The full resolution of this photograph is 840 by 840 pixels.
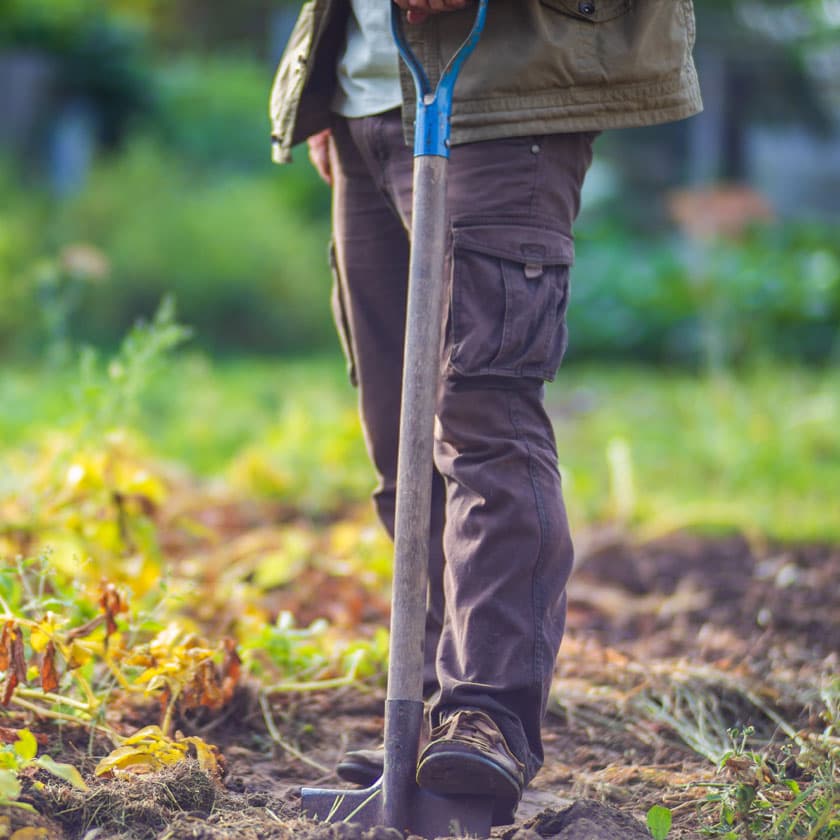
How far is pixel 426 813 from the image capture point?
1671 mm

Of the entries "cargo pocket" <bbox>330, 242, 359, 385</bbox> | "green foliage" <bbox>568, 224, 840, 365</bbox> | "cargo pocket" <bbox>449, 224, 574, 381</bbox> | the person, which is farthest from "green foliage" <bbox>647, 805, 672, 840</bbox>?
"green foliage" <bbox>568, 224, 840, 365</bbox>

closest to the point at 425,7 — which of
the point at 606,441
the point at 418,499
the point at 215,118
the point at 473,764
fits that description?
the point at 418,499

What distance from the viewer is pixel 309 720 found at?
2.28m

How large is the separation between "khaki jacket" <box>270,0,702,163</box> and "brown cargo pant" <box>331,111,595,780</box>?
0.05 m

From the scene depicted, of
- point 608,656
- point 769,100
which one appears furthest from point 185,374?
point 769,100

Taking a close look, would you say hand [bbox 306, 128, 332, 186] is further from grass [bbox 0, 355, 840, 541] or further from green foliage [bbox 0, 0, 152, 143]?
green foliage [bbox 0, 0, 152, 143]

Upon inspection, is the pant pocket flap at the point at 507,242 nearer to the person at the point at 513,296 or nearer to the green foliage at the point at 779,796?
the person at the point at 513,296

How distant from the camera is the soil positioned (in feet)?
5.40

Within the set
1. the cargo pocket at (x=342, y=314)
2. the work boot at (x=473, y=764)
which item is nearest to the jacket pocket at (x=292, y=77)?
the cargo pocket at (x=342, y=314)

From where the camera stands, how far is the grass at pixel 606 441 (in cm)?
421

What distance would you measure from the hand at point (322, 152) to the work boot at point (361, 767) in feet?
3.41

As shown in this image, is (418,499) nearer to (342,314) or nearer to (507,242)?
(507,242)

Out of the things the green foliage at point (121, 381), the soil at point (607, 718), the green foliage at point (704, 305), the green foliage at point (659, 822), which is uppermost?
the green foliage at point (121, 381)

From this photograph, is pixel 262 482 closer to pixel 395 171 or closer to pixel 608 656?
pixel 608 656
